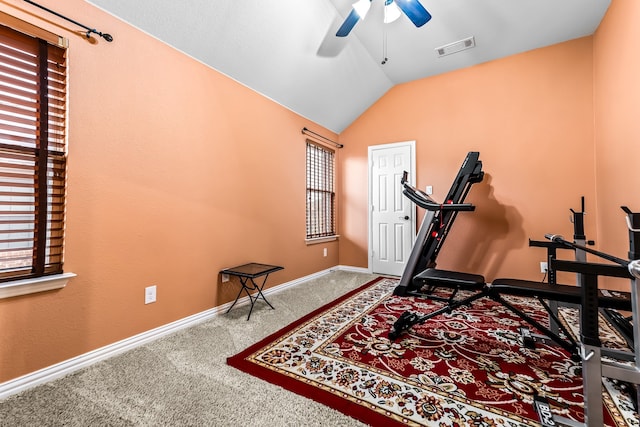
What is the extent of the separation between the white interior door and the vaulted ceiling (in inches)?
43.6

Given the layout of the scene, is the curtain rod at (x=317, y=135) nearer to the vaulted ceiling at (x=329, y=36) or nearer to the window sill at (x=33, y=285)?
the vaulted ceiling at (x=329, y=36)

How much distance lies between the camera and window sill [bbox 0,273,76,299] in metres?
1.54

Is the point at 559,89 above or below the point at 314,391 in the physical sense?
above

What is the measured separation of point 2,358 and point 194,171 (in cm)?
173

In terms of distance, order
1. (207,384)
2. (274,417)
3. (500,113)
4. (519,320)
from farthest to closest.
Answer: (500,113) → (519,320) → (207,384) → (274,417)

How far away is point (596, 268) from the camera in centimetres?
121

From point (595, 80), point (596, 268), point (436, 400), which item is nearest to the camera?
point (596, 268)

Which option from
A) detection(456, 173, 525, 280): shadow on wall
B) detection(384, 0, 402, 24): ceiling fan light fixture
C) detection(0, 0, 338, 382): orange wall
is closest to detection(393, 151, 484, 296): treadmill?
detection(456, 173, 525, 280): shadow on wall

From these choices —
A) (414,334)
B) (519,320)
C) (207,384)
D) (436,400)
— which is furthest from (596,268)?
(207,384)

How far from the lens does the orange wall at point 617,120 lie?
2.19 meters

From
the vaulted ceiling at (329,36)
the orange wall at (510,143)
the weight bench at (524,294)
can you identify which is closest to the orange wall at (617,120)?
the orange wall at (510,143)

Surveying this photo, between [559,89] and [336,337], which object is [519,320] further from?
[559,89]

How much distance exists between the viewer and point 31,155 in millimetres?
1680

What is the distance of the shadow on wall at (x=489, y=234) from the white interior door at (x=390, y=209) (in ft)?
2.67
